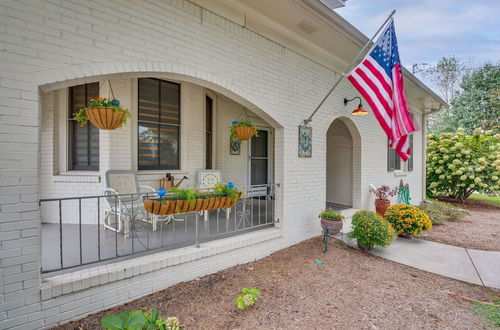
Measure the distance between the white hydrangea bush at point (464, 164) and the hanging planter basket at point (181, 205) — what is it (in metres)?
10.3

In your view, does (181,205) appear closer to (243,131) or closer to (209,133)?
(243,131)

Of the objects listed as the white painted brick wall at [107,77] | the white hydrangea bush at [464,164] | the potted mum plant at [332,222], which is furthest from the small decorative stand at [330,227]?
the white hydrangea bush at [464,164]

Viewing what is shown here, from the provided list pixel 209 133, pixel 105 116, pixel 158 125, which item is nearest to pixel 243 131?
pixel 209 133

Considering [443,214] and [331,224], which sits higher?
[331,224]

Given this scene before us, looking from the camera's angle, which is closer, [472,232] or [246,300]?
[246,300]

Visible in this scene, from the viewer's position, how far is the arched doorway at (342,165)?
6.27 metres

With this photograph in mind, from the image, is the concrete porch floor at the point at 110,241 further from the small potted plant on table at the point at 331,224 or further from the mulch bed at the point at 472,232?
the mulch bed at the point at 472,232

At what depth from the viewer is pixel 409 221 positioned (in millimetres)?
4855

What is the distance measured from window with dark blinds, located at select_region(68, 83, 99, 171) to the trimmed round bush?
5680mm

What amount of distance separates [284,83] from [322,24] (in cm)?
108

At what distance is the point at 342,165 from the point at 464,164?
255 inches

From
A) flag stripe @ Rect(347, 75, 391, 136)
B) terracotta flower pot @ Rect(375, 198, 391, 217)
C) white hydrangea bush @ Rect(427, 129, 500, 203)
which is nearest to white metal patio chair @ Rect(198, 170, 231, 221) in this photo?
flag stripe @ Rect(347, 75, 391, 136)

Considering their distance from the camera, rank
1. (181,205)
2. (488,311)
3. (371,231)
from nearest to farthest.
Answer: (488,311) < (181,205) < (371,231)

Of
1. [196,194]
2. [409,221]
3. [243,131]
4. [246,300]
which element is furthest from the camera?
[243,131]
